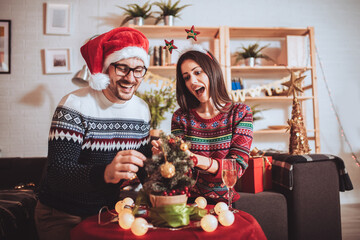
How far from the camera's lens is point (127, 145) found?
1.28m

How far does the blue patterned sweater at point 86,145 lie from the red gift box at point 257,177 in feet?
3.52

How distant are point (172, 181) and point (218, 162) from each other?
1.35 ft

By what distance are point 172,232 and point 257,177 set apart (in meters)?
1.43

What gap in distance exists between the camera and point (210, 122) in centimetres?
145

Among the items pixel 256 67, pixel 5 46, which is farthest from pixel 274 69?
pixel 5 46

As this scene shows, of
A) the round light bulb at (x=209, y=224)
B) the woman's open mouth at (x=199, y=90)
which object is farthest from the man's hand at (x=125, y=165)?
the woman's open mouth at (x=199, y=90)

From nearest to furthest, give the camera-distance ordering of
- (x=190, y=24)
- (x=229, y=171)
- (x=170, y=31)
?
(x=229, y=171) → (x=170, y=31) → (x=190, y=24)

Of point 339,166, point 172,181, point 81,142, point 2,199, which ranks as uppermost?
point 81,142

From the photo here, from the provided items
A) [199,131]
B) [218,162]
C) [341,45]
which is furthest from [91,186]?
[341,45]

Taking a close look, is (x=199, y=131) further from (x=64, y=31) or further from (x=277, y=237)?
(x=64, y=31)

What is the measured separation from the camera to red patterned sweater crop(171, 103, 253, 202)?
1.34 metres

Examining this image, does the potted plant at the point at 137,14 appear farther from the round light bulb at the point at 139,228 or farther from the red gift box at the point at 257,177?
the round light bulb at the point at 139,228

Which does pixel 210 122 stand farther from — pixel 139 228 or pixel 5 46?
pixel 5 46

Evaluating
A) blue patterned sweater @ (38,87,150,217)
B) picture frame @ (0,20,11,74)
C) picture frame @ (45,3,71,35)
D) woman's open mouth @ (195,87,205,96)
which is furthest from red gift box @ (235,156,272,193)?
picture frame @ (0,20,11,74)
